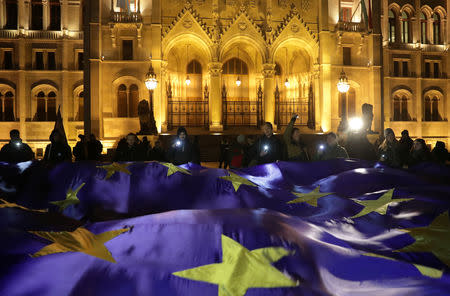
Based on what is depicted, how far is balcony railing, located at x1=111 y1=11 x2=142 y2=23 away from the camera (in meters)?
23.5

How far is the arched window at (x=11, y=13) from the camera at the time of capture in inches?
1201

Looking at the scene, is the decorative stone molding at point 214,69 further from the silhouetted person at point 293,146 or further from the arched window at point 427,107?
the arched window at point 427,107

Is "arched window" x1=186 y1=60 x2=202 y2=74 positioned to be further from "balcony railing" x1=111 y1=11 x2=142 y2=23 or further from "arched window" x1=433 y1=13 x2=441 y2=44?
"arched window" x1=433 y1=13 x2=441 y2=44

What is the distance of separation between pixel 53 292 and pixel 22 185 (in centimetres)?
409

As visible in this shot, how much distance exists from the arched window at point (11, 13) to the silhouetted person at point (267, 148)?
32.0m

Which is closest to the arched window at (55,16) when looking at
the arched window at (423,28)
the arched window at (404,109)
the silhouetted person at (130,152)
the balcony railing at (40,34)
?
the balcony railing at (40,34)

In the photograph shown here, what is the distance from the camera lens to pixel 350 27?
85.1 feet

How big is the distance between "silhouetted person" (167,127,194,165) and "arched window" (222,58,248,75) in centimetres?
2058

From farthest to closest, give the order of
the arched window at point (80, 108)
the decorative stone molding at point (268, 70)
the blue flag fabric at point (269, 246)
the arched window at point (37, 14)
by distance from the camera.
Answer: the arched window at point (37, 14) → the arched window at point (80, 108) → the decorative stone molding at point (268, 70) → the blue flag fabric at point (269, 246)

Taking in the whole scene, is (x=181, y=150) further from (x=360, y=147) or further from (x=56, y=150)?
(x=360, y=147)

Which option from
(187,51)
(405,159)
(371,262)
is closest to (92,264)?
A: (371,262)

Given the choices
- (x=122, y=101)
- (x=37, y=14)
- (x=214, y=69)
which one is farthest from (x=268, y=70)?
(x=37, y=14)

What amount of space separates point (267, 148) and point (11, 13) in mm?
33005

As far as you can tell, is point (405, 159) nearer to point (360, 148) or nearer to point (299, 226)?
point (360, 148)
